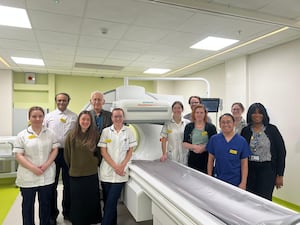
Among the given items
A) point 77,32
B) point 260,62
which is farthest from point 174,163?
point 260,62

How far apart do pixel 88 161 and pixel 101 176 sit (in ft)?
0.65

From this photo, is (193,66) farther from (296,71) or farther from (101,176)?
(101,176)

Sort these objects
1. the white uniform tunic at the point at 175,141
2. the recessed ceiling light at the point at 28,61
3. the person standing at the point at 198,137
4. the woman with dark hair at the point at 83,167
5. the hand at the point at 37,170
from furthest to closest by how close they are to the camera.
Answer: the recessed ceiling light at the point at 28,61 < the white uniform tunic at the point at 175,141 < the person standing at the point at 198,137 < the woman with dark hair at the point at 83,167 < the hand at the point at 37,170

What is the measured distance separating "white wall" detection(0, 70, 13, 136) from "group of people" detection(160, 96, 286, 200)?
519 cm

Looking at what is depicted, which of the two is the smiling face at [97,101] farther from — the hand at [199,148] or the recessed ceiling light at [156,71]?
the recessed ceiling light at [156,71]

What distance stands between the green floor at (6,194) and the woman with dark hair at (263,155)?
312 centimetres

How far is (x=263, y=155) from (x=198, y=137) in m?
0.63

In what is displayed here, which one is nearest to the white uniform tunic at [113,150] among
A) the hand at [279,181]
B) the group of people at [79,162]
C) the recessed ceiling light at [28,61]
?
the group of people at [79,162]

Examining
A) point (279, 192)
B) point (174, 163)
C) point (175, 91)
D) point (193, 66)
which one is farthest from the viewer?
point (175, 91)

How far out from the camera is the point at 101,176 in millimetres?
2490

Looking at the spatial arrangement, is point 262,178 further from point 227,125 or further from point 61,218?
point 61,218

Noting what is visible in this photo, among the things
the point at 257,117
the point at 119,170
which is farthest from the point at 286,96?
the point at 119,170

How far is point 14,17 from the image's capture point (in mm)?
3084

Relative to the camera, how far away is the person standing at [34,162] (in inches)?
92.8
